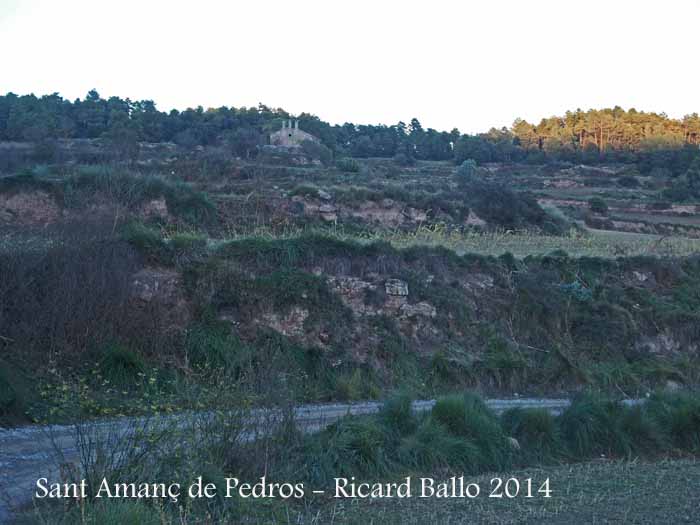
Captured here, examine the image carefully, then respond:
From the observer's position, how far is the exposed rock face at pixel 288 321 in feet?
57.1

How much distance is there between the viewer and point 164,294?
16.5 meters

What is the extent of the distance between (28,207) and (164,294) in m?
12.0

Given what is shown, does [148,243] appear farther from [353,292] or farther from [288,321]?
[353,292]

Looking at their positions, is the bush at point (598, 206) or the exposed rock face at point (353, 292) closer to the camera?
the exposed rock face at point (353, 292)

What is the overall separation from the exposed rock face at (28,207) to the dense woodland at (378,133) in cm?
1968

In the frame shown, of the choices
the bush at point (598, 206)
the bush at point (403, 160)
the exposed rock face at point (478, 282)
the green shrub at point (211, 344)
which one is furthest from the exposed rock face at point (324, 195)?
the bush at point (403, 160)

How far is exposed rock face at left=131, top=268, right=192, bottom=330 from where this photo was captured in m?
16.0

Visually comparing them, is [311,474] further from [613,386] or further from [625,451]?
[613,386]

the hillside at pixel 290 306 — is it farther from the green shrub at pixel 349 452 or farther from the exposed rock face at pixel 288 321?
the green shrub at pixel 349 452

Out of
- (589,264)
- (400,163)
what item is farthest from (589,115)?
(589,264)

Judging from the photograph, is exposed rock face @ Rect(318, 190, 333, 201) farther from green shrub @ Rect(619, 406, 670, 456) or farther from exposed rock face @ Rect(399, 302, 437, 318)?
green shrub @ Rect(619, 406, 670, 456)

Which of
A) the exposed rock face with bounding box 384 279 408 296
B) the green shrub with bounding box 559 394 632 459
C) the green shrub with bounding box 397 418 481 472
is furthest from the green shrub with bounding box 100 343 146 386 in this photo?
the green shrub with bounding box 559 394 632 459

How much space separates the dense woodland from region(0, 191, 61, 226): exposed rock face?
19.7 m

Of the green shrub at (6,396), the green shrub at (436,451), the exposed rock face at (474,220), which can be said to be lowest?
the green shrub at (436,451)
